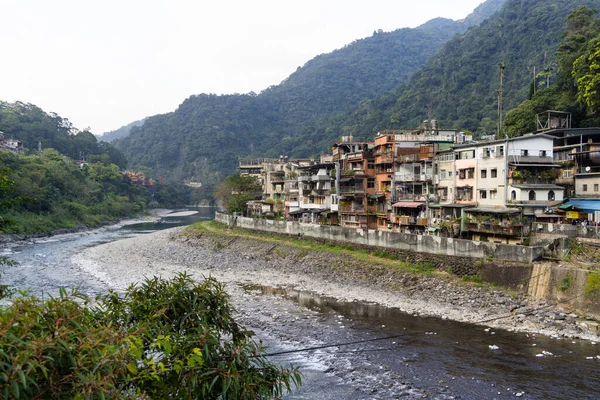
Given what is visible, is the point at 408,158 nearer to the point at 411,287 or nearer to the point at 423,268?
the point at 423,268

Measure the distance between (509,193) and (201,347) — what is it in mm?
31288

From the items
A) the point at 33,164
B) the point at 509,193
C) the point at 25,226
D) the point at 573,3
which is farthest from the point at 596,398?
the point at 573,3

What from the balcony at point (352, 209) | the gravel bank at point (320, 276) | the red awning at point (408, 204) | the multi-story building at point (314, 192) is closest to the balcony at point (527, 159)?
the red awning at point (408, 204)

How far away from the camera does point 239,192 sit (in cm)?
7088

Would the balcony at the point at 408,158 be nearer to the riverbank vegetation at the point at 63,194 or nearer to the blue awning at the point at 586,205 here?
the blue awning at the point at 586,205

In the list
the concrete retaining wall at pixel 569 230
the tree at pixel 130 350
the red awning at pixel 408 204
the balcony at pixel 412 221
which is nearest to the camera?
the tree at pixel 130 350

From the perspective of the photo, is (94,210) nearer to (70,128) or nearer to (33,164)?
(33,164)

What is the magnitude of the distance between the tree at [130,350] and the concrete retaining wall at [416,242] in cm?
2249

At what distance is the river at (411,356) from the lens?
1530 centimetres

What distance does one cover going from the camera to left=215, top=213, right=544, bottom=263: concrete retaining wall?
26469 mm

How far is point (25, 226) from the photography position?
2384 inches

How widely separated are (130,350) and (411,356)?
15.0m

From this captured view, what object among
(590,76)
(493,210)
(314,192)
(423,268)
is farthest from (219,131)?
(423,268)

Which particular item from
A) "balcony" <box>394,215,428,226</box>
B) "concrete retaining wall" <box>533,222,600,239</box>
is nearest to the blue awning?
"concrete retaining wall" <box>533,222,600,239</box>
